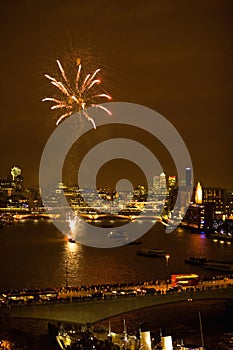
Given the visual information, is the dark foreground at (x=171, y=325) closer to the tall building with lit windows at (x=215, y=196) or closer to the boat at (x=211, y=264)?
the boat at (x=211, y=264)

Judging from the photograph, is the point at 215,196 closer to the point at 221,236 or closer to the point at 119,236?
the point at 221,236

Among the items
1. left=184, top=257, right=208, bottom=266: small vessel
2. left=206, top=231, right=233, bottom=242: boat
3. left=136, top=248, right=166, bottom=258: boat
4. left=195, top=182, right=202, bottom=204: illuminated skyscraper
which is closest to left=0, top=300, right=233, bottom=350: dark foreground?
left=184, top=257, right=208, bottom=266: small vessel

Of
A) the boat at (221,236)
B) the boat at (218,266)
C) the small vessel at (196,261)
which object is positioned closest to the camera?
the boat at (218,266)

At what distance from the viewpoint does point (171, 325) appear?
8.41 meters

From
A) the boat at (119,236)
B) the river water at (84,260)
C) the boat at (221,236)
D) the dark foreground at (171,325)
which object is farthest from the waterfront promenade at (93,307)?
the boat at (221,236)

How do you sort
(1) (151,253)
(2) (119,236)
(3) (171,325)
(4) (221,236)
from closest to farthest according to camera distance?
1. (3) (171,325)
2. (1) (151,253)
3. (2) (119,236)
4. (4) (221,236)

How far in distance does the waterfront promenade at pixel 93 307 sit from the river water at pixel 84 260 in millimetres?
3124

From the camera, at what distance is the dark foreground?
7.34 metres

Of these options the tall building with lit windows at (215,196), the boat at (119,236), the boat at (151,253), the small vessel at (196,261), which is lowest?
the small vessel at (196,261)

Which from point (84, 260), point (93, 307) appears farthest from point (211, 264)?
point (93, 307)

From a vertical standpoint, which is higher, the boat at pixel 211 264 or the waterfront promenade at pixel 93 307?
the waterfront promenade at pixel 93 307

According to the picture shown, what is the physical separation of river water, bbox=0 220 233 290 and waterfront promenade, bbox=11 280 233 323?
3124mm

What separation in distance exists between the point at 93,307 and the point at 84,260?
24.2ft

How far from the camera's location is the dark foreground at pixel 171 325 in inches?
289
